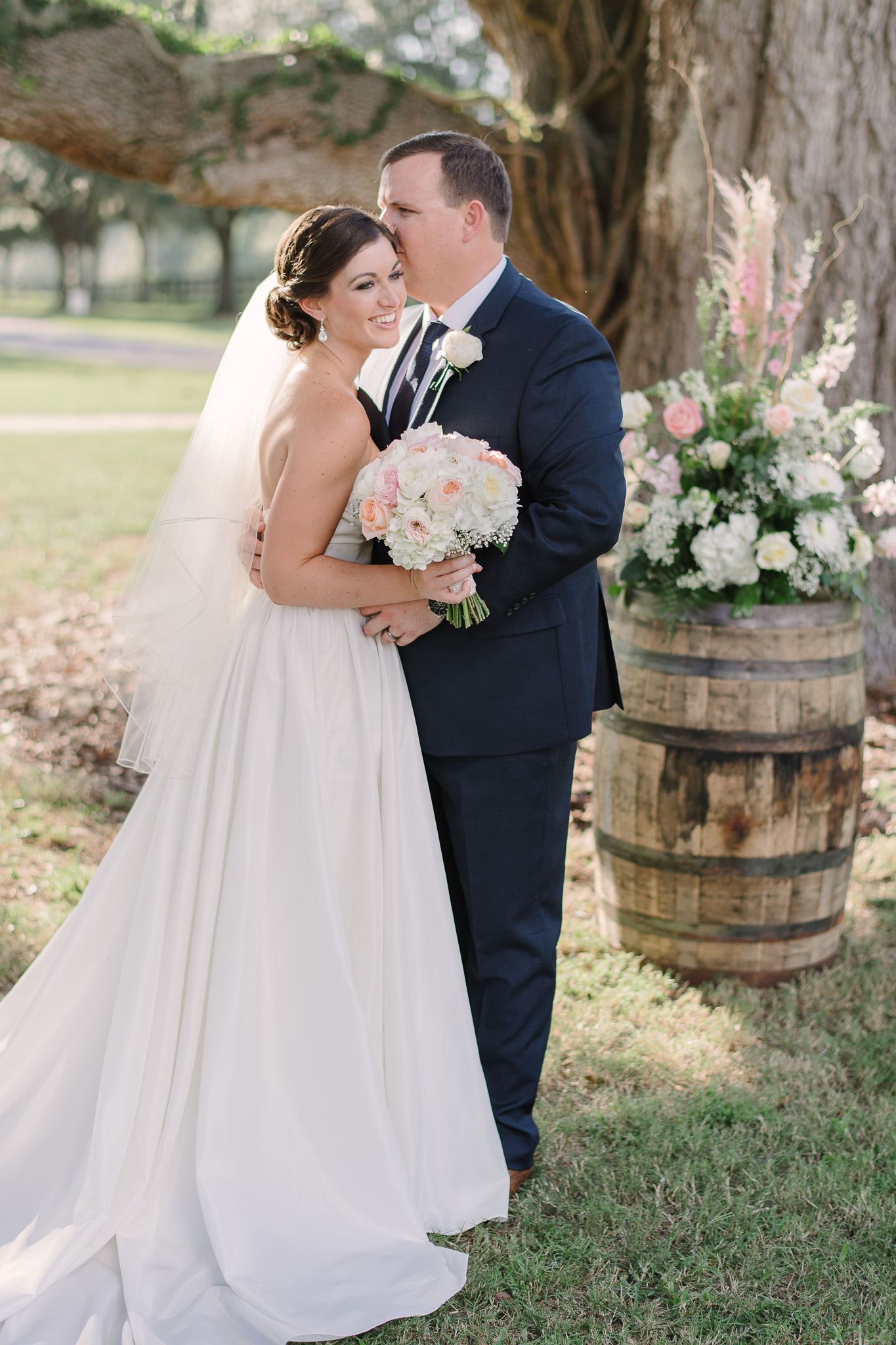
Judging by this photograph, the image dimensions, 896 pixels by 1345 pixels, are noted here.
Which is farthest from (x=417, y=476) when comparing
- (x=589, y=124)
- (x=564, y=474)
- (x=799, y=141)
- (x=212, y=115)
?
(x=589, y=124)

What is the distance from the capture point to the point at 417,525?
233 cm

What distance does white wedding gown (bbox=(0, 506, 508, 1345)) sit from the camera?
240 centimetres

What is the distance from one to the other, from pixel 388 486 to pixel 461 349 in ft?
1.52

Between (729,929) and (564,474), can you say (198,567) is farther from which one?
(729,929)

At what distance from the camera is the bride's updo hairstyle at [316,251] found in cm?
250

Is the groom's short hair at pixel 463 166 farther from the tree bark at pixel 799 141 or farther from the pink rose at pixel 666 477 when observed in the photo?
the tree bark at pixel 799 141

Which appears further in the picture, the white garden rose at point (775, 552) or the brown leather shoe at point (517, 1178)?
the white garden rose at point (775, 552)

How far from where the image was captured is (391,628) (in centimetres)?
266

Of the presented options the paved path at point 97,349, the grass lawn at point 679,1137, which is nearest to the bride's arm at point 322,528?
the grass lawn at point 679,1137

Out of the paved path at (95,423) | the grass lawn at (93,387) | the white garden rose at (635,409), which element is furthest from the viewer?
the grass lawn at (93,387)

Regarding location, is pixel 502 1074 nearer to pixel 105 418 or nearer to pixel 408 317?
pixel 408 317

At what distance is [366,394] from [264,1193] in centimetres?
186

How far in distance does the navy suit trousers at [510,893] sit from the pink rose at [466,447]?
762 mm

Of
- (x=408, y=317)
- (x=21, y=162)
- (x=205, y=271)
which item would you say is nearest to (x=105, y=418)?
(x=408, y=317)
